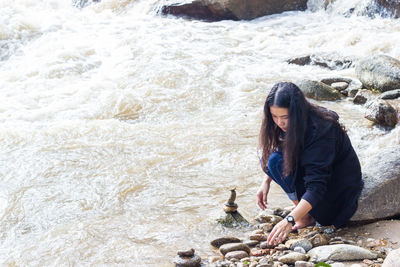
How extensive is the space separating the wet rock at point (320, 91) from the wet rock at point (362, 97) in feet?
1.07

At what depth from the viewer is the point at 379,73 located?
7.66 metres

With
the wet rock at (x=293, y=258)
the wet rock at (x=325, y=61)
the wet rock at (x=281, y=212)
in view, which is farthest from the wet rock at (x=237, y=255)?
the wet rock at (x=325, y=61)

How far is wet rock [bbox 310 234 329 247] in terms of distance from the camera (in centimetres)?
336

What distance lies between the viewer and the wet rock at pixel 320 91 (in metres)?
7.70

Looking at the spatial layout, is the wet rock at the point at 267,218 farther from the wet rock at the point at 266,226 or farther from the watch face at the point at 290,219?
the watch face at the point at 290,219

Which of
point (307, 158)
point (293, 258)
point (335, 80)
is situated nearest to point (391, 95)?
point (335, 80)

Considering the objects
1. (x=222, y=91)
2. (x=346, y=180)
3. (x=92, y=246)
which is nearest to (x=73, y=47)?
(x=222, y=91)

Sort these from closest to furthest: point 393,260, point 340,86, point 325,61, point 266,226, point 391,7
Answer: point 393,260 < point 266,226 < point 340,86 < point 325,61 < point 391,7

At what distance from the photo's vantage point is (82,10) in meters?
16.3

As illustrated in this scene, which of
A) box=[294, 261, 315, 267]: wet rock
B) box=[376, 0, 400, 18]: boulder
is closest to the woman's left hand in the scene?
box=[294, 261, 315, 267]: wet rock

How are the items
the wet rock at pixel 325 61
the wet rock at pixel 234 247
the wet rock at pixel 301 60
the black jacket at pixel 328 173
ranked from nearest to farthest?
the black jacket at pixel 328 173 < the wet rock at pixel 234 247 < the wet rock at pixel 325 61 < the wet rock at pixel 301 60

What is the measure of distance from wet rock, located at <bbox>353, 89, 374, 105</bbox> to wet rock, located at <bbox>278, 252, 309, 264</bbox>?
186 inches

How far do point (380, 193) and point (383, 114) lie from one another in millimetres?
3004

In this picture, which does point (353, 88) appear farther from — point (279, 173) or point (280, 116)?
point (280, 116)
